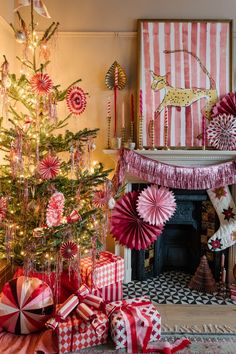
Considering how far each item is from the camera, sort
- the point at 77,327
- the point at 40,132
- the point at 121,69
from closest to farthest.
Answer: the point at 77,327
the point at 40,132
the point at 121,69

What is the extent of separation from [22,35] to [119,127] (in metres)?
1.15

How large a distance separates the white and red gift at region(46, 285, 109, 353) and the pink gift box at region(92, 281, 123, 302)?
0.92 feet

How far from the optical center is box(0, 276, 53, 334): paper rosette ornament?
2.08 meters

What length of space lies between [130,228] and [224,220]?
0.86 meters

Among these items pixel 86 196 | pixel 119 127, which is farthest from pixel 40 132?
pixel 119 127

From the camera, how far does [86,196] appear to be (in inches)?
94.3

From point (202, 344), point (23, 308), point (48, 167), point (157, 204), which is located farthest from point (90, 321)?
point (157, 204)

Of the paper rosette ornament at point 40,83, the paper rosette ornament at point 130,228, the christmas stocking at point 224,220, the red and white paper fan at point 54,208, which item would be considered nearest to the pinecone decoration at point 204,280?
the christmas stocking at point 224,220

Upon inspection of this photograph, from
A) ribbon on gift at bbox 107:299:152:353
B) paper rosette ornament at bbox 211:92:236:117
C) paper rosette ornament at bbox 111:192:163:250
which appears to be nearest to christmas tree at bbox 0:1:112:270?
paper rosette ornament at bbox 111:192:163:250

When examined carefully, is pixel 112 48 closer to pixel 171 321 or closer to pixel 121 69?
pixel 121 69

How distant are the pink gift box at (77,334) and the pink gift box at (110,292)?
35 cm

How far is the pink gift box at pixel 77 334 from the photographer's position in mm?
1970

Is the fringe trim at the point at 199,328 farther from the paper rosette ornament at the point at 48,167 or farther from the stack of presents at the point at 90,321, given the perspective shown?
the paper rosette ornament at the point at 48,167

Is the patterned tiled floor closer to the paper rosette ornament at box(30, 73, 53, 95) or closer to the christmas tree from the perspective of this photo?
the christmas tree
